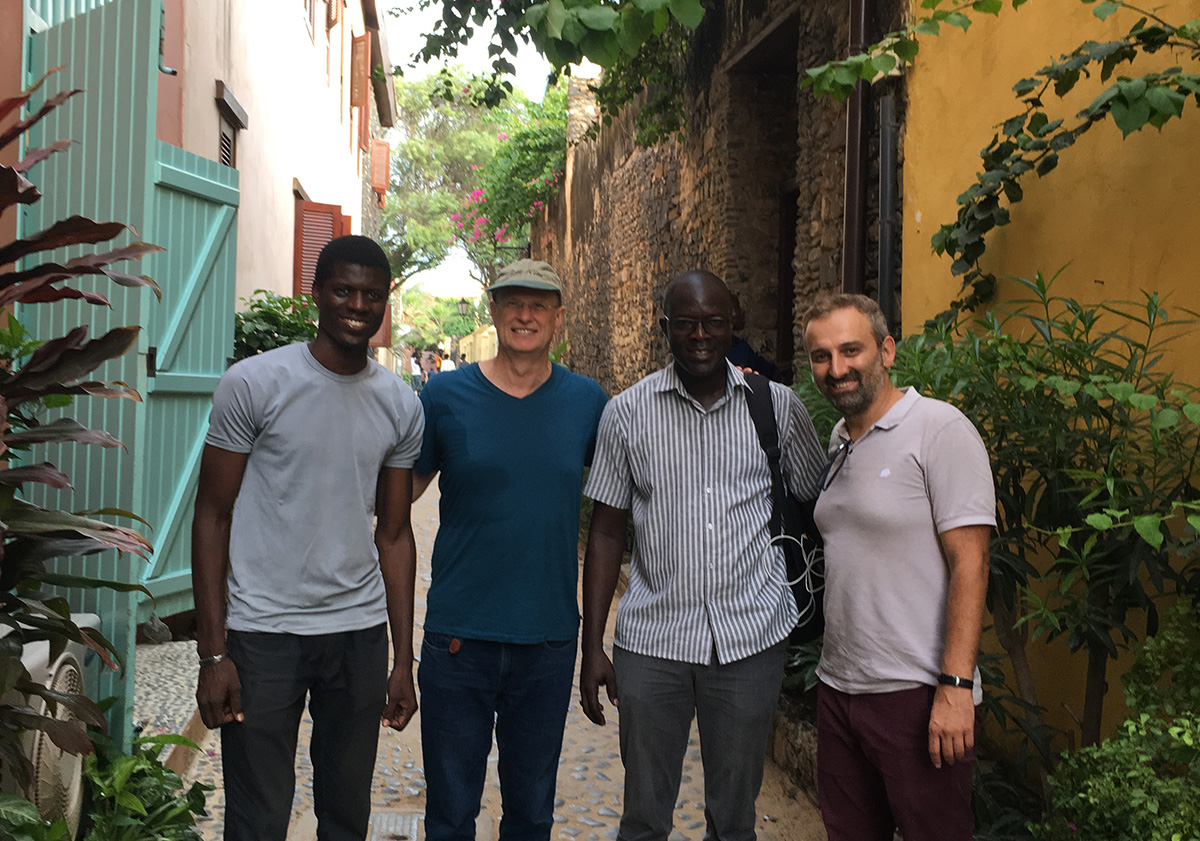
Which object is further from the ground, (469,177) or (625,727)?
(469,177)

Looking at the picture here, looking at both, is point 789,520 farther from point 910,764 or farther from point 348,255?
point 348,255

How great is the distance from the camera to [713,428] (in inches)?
110

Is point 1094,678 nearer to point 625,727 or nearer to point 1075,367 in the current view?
point 1075,367

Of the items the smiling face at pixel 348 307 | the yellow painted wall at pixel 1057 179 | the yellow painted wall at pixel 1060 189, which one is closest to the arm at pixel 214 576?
the smiling face at pixel 348 307

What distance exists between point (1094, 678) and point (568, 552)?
1.72 meters

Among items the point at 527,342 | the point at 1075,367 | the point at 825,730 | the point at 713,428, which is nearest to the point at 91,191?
the point at 527,342

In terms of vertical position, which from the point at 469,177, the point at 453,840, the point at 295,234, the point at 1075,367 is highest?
the point at 469,177

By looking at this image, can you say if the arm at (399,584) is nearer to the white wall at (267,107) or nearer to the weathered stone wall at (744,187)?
the weathered stone wall at (744,187)

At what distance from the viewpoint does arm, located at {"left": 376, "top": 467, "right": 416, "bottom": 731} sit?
285 centimetres

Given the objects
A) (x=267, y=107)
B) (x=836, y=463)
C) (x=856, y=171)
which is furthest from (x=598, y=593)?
(x=267, y=107)

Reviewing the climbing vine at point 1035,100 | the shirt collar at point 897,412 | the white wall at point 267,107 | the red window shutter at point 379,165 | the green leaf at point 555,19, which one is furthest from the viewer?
the red window shutter at point 379,165

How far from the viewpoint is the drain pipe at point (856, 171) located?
551 cm

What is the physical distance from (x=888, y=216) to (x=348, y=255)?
329cm

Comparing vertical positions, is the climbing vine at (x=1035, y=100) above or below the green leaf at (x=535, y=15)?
below
